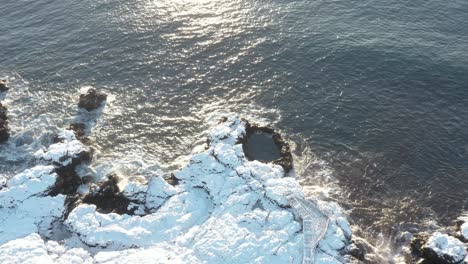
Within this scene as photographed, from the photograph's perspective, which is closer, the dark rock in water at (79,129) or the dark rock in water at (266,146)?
the dark rock in water at (266,146)

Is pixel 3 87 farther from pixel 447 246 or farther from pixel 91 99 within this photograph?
pixel 447 246

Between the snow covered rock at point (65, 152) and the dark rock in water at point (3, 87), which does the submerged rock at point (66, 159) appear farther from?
the dark rock in water at point (3, 87)

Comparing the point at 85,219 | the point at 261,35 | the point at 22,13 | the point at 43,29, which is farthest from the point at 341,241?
the point at 22,13

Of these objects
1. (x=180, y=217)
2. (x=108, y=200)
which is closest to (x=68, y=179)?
(x=108, y=200)

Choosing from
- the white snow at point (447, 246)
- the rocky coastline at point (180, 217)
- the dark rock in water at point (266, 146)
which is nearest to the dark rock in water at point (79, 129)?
the rocky coastline at point (180, 217)

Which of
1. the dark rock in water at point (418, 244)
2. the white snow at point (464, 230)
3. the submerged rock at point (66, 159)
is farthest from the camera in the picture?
the submerged rock at point (66, 159)

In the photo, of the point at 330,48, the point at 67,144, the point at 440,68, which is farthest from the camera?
the point at 330,48

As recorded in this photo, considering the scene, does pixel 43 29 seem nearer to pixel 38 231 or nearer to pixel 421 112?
pixel 38 231
